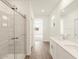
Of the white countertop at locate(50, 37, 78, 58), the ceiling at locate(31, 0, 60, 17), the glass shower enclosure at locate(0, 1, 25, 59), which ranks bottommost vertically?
the white countertop at locate(50, 37, 78, 58)

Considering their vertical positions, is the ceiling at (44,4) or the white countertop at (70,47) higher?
Result: the ceiling at (44,4)

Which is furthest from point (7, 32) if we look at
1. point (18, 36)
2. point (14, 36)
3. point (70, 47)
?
point (70, 47)

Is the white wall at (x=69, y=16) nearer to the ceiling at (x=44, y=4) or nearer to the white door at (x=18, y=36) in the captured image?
the ceiling at (x=44, y=4)

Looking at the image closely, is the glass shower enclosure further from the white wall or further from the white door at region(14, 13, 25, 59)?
the white wall

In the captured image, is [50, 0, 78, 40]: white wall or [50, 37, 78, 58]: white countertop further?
[50, 0, 78, 40]: white wall

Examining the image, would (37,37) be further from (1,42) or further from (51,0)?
(1,42)

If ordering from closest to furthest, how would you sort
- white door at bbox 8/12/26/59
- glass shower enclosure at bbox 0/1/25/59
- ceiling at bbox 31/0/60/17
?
glass shower enclosure at bbox 0/1/25/59 → white door at bbox 8/12/26/59 → ceiling at bbox 31/0/60/17

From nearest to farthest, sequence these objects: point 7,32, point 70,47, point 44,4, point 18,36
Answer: point 7,32, point 70,47, point 18,36, point 44,4

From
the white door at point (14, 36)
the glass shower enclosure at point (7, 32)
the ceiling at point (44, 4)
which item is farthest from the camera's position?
the ceiling at point (44, 4)

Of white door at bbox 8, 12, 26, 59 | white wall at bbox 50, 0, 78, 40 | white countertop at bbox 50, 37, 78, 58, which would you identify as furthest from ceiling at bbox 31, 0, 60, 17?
white countertop at bbox 50, 37, 78, 58

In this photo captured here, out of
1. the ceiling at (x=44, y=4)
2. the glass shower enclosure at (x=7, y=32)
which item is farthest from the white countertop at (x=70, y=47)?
the ceiling at (x=44, y=4)

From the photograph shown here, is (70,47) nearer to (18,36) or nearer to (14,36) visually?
(14,36)

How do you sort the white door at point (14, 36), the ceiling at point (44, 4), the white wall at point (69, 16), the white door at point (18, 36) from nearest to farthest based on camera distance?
the white door at point (14, 36), the white door at point (18, 36), the white wall at point (69, 16), the ceiling at point (44, 4)

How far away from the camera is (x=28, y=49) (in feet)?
14.6
